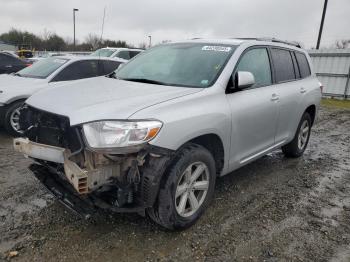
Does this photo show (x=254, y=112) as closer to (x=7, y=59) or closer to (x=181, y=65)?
(x=181, y=65)

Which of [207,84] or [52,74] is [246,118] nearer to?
[207,84]

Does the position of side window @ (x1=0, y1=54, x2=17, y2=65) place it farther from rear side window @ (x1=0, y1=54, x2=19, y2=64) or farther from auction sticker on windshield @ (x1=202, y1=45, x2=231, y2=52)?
auction sticker on windshield @ (x1=202, y1=45, x2=231, y2=52)

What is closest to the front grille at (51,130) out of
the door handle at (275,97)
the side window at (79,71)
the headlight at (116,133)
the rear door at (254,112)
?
the headlight at (116,133)

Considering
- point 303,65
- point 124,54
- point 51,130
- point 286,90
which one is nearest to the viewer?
point 51,130

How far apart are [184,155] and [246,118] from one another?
111cm

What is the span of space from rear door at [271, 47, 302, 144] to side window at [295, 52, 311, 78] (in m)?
0.16

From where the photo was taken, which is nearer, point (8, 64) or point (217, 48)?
point (217, 48)

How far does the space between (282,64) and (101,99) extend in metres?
2.97

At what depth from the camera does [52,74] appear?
6.92m

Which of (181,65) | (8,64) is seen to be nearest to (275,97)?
(181,65)

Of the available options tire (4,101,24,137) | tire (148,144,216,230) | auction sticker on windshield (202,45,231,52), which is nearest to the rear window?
tire (4,101,24,137)

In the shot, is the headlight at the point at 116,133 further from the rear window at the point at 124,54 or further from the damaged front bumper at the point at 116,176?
the rear window at the point at 124,54

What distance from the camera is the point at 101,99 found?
306 centimetres

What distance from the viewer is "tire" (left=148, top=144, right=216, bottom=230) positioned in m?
2.96
